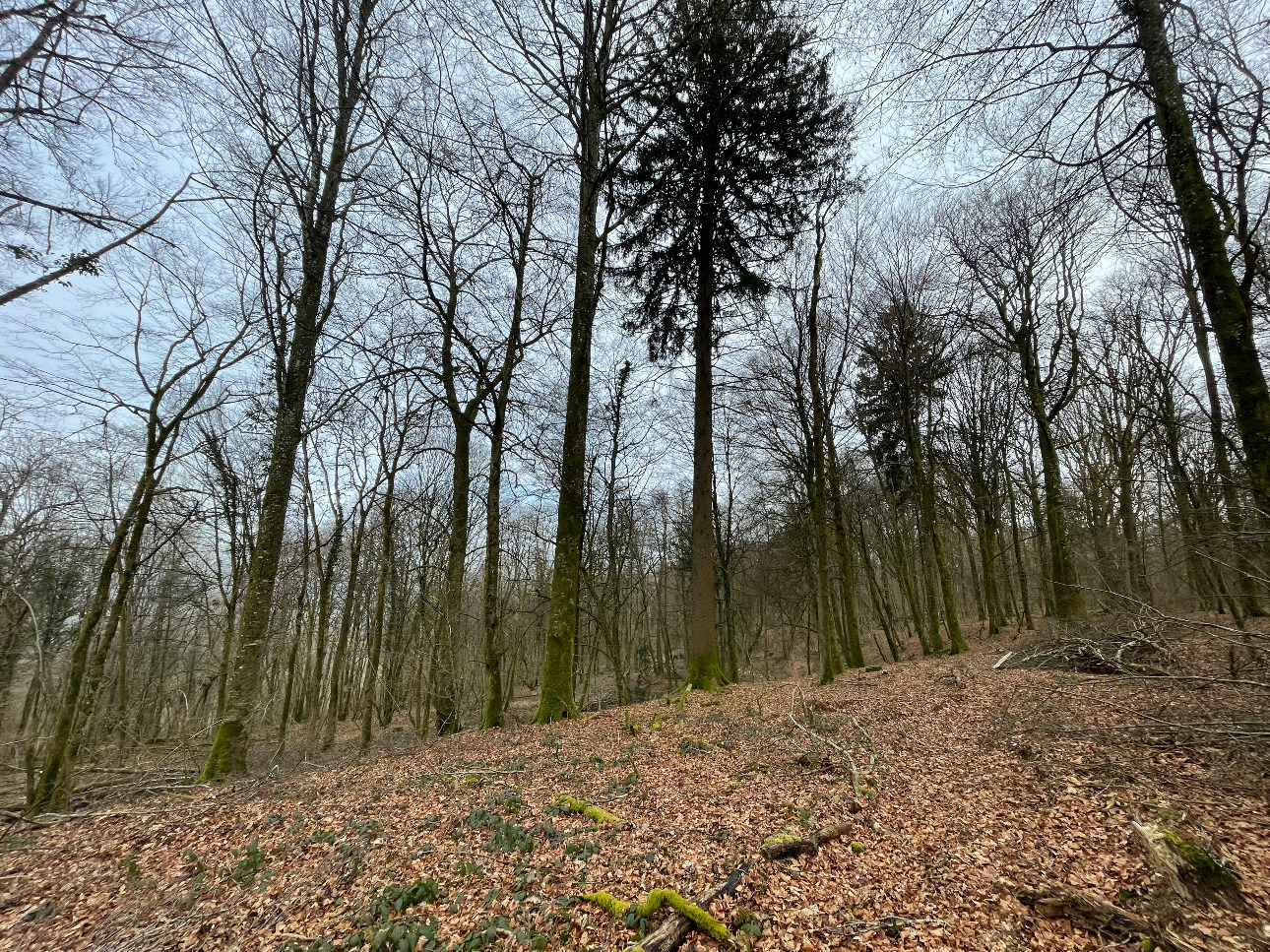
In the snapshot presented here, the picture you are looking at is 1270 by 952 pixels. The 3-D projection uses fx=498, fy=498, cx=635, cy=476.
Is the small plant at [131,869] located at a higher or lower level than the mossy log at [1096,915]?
lower

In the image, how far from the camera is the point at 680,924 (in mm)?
2633

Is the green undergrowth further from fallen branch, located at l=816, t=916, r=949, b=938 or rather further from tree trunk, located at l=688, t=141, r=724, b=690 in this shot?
tree trunk, located at l=688, t=141, r=724, b=690

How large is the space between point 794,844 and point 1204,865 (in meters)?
2.04

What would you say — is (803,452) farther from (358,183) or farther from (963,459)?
(358,183)

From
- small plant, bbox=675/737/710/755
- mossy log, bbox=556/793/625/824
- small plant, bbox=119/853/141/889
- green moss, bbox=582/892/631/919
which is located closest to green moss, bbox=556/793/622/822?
mossy log, bbox=556/793/625/824

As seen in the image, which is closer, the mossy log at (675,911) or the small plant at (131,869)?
the mossy log at (675,911)

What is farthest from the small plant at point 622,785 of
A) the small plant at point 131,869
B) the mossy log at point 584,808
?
the small plant at point 131,869

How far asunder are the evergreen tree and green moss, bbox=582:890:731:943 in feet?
23.9

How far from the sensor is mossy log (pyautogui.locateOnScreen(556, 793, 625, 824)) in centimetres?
419

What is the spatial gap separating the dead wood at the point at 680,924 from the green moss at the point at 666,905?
4 cm

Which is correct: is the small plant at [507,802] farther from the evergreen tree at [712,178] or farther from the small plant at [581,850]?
the evergreen tree at [712,178]

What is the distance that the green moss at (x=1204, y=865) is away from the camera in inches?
94.1

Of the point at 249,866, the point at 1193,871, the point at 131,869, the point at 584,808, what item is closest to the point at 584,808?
the point at 584,808

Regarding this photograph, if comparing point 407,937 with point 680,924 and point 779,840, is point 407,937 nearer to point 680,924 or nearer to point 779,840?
point 680,924
